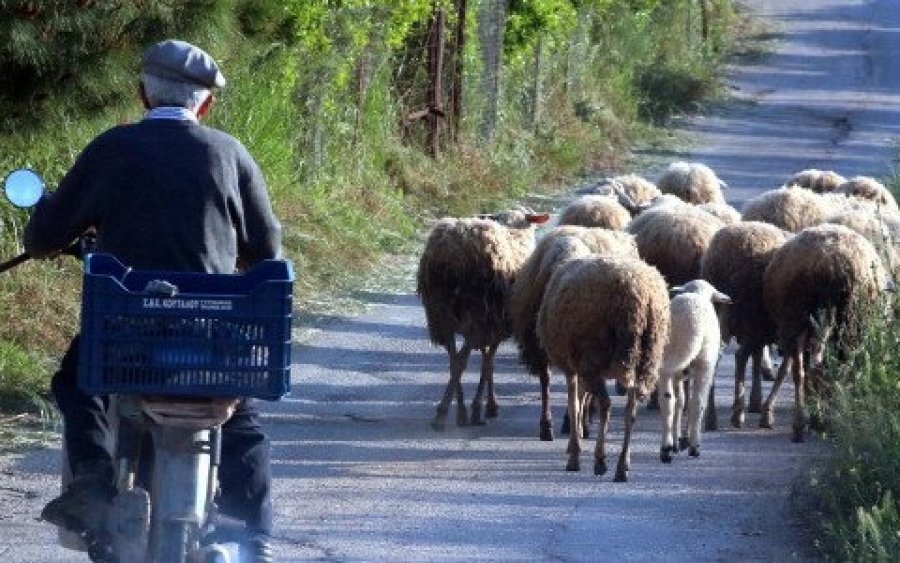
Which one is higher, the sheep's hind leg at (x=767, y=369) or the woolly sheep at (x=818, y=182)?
the woolly sheep at (x=818, y=182)

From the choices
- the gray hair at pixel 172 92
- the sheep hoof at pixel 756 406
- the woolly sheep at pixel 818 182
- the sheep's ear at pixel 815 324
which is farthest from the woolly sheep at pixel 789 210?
the gray hair at pixel 172 92

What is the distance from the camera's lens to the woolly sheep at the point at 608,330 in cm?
888

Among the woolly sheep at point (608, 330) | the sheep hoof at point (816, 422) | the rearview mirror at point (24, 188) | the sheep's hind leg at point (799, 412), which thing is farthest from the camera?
the sheep's hind leg at point (799, 412)

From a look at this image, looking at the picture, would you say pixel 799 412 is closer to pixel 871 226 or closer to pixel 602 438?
pixel 602 438

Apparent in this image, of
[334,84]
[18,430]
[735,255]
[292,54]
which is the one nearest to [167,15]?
[18,430]

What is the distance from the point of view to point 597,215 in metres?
12.3

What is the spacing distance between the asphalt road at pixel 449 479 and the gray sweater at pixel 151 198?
7.25 feet

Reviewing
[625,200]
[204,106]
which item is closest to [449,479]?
[204,106]

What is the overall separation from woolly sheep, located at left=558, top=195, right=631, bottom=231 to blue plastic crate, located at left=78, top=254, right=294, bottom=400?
25.2 ft

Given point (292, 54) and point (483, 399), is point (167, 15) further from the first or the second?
point (292, 54)

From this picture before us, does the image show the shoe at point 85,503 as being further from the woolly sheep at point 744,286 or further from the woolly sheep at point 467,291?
the woolly sheep at point 744,286

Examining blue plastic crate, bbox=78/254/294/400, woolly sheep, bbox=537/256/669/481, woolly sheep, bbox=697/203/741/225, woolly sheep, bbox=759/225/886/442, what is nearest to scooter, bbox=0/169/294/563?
blue plastic crate, bbox=78/254/294/400

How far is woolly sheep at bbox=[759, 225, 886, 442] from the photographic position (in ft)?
32.2

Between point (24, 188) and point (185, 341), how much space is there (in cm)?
92
